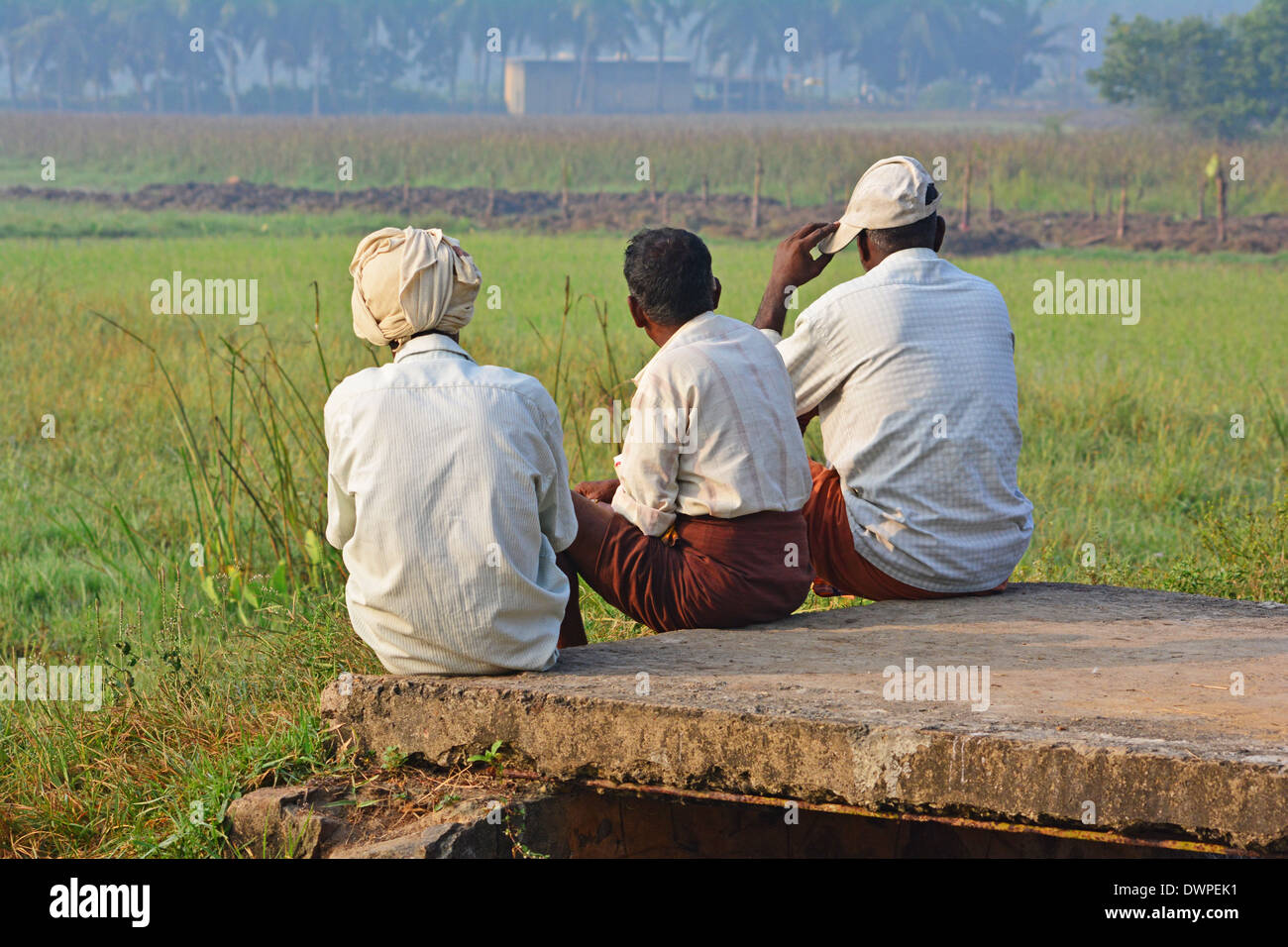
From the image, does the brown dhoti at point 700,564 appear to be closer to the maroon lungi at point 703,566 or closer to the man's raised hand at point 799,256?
the maroon lungi at point 703,566

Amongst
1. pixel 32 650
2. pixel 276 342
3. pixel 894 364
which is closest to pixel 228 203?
pixel 276 342

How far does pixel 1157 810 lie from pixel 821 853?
106cm

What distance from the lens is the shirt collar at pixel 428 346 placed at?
3.24 m

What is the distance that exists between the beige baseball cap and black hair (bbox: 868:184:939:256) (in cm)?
1

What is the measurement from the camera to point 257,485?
690 cm

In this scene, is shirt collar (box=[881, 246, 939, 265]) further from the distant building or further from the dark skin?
the distant building

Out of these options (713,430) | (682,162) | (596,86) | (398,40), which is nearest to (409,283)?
(713,430)

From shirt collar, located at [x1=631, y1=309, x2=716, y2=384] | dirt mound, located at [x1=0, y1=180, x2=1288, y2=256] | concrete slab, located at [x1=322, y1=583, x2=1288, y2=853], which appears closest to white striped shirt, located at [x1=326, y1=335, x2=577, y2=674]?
concrete slab, located at [x1=322, y1=583, x2=1288, y2=853]

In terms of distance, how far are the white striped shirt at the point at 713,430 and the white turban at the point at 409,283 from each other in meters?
0.58

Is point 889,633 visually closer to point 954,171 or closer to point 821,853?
point 821,853

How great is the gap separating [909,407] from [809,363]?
1.04 feet

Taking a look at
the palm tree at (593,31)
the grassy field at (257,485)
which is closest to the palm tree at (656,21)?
the palm tree at (593,31)

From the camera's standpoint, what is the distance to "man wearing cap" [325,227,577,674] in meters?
3.13

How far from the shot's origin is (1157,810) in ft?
9.04
